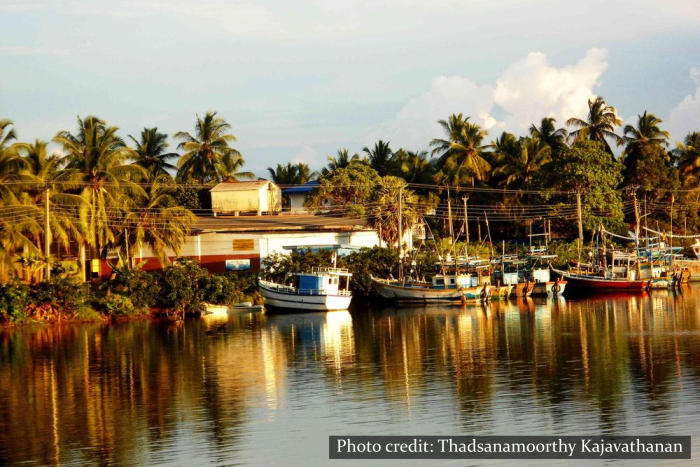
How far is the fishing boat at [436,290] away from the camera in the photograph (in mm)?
62562

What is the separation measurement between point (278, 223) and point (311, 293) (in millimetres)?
11038

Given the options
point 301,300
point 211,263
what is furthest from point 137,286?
point 301,300

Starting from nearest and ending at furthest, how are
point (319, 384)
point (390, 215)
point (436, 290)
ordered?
point (319, 384), point (436, 290), point (390, 215)

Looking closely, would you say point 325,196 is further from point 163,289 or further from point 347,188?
point 163,289

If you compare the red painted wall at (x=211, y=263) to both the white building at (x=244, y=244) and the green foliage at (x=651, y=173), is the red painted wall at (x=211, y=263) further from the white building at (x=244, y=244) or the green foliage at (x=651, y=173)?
the green foliage at (x=651, y=173)

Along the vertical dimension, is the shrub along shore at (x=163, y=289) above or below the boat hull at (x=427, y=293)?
above

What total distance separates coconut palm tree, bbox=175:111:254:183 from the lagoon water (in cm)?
3542

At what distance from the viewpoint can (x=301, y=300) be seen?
191 feet

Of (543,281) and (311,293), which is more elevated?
(311,293)

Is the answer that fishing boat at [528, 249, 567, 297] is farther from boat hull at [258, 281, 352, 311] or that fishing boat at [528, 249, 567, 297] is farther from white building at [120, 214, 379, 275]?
boat hull at [258, 281, 352, 311]

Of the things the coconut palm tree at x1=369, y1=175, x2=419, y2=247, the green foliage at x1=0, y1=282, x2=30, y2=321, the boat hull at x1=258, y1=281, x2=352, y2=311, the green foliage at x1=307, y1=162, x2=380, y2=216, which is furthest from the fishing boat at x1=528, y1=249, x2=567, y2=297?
the green foliage at x1=0, y1=282, x2=30, y2=321

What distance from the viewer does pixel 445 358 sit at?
36219 millimetres

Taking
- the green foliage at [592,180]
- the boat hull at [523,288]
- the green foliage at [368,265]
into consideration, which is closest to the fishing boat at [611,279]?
the boat hull at [523,288]

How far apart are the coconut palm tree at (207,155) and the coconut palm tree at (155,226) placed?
967 inches
